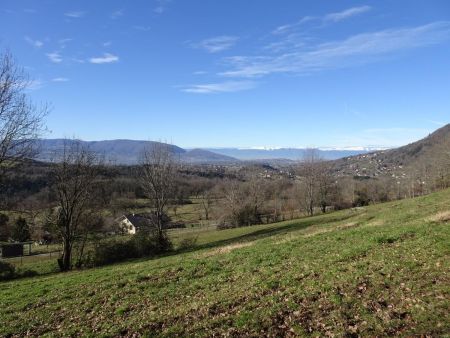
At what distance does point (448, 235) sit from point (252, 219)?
6657cm

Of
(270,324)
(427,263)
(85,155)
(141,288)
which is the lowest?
(141,288)

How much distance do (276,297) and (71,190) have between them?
3269cm

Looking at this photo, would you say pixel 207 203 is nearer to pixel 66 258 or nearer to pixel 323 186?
pixel 323 186

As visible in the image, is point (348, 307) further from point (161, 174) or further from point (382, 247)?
point (161, 174)

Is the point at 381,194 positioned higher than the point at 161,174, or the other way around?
the point at 161,174

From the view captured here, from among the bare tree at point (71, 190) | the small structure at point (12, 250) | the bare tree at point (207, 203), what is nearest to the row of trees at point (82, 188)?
the bare tree at point (71, 190)

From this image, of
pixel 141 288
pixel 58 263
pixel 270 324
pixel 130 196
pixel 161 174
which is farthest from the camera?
pixel 130 196

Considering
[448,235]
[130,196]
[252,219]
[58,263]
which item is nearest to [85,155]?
[58,263]

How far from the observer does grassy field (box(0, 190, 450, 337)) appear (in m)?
9.76

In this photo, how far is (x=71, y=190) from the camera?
39656 mm

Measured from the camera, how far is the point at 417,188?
98.3 metres

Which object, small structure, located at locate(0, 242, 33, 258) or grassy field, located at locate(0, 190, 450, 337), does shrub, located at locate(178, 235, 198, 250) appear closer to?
grassy field, located at locate(0, 190, 450, 337)

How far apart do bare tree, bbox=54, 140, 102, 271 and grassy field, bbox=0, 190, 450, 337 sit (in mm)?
19417

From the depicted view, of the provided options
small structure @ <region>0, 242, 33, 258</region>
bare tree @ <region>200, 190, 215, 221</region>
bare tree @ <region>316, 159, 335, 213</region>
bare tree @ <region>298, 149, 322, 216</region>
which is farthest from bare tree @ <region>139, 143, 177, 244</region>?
bare tree @ <region>200, 190, 215, 221</region>
